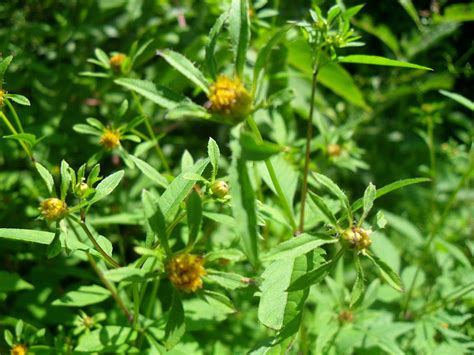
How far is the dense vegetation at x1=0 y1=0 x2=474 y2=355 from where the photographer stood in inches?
33.9

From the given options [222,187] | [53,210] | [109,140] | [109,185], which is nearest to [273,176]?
[222,187]

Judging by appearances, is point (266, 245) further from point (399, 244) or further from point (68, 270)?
point (399, 244)

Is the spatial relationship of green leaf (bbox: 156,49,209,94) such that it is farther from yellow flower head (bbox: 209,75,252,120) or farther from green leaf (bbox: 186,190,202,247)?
green leaf (bbox: 186,190,202,247)

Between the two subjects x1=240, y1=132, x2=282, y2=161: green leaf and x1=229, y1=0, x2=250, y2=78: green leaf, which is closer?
x1=240, y1=132, x2=282, y2=161: green leaf

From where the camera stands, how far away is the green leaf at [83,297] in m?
1.29

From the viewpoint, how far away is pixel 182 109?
31.0 inches

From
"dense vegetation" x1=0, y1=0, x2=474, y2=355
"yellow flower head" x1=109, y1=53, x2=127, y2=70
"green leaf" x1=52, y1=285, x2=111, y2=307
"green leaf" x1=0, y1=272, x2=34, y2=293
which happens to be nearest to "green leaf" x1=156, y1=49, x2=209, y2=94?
"dense vegetation" x1=0, y1=0, x2=474, y2=355

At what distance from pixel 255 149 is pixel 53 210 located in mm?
486

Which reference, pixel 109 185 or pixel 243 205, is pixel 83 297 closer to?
pixel 109 185

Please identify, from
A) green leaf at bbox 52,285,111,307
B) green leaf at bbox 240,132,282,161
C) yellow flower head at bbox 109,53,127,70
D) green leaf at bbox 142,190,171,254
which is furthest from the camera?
yellow flower head at bbox 109,53,127,70

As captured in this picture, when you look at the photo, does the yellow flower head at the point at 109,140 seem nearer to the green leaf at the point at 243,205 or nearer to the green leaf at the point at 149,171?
the green leaf at the point at 149,171

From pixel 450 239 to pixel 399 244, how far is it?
9.5 inches

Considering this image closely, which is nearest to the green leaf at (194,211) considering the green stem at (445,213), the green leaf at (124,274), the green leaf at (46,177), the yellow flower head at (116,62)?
the green leaf at (124,274)

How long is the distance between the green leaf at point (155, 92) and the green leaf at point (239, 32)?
0.40 feet
